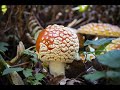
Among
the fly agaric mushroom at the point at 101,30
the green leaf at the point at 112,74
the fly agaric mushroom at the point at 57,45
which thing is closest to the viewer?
the green leaf at the point at 112,74

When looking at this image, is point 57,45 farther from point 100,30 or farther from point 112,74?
point 100,30

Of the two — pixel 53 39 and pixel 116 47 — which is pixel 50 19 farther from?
pixel 53 39

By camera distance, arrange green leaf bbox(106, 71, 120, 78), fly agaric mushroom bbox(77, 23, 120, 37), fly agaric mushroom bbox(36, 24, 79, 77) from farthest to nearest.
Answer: fly agaric mushroom bbox(77, 23, 120, 37)
fly agaric mushroom bbox(36, 24, 79, 77)
green leaf bbox(106, 71, 120, 78)

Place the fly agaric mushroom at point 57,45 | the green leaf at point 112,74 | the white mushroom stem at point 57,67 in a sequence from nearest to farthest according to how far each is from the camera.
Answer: the green leaf at point 112,74 → the fly agaric mushroom at point 57,45 → the white mushroom stem at point 57,67

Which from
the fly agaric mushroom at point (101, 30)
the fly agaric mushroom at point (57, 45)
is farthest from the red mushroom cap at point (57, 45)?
the fly agaric mushroom at point (101, 30)

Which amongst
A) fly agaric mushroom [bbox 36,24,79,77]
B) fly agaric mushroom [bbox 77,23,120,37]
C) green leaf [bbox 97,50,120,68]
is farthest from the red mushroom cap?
fly agaric mushroom [bbox 77,23,120,37]

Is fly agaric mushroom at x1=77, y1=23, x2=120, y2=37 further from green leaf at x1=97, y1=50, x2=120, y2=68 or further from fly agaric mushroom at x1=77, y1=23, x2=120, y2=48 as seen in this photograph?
green leaf at x1=97, y1=50, x2=120, y2=68

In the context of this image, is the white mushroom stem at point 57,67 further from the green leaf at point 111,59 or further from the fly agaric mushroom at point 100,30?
the fly agaric mushroom at point 100,30

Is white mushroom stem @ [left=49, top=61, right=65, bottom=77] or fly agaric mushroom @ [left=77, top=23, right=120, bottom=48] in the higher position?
fly agaric mushroom @ [left=77, top=23, right=120, bottom=48]
